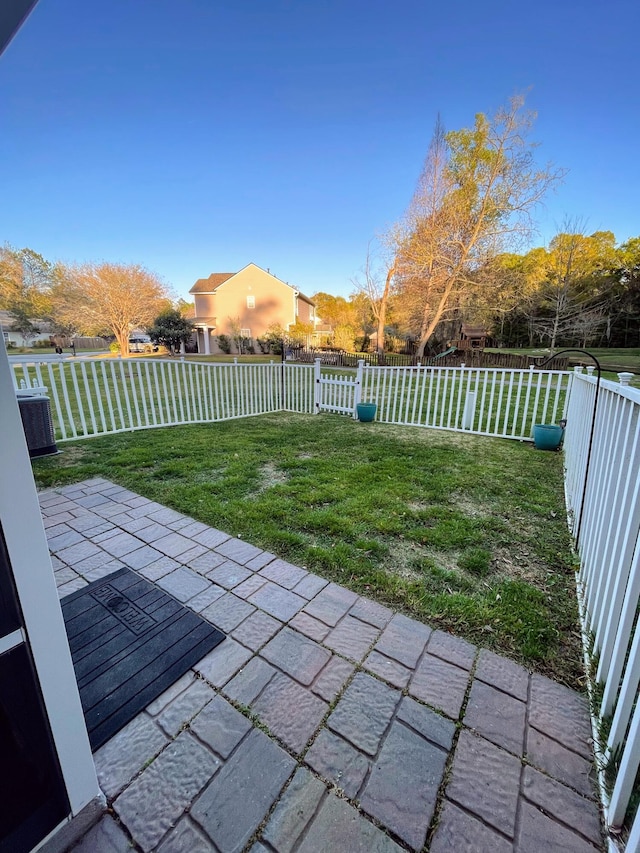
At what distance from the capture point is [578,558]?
2.32 metres

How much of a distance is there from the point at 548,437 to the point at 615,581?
4.08m

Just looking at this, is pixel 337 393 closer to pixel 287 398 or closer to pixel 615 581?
pixel 287 398

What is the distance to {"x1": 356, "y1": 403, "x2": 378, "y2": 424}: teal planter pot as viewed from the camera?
6660mm

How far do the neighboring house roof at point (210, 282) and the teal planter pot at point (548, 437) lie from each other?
25382 millimetres

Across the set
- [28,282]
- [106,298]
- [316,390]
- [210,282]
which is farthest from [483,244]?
[28,282]

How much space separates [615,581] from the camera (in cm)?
131

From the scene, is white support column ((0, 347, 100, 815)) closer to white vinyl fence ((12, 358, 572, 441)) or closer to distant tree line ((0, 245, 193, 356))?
white vinyl fence ((12, 358, 572, 441))

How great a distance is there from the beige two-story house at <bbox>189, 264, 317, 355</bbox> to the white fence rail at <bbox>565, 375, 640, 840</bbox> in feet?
81.9

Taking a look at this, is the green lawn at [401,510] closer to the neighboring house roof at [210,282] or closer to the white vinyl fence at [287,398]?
the white vinyl fence at [287,398]

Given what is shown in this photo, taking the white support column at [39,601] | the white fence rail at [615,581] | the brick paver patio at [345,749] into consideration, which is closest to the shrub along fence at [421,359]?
the white fence rail at [615,581]

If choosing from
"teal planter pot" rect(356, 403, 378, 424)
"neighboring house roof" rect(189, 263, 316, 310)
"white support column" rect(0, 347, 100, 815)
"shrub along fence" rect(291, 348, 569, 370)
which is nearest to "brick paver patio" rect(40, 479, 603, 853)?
"white support column" rect(0, 347, 100, 815)

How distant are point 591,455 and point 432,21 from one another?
8192 millimetres

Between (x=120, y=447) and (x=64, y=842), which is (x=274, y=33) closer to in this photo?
(x=120, y=447)

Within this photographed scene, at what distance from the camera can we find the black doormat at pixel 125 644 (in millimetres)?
1358
